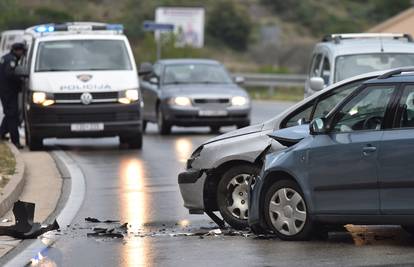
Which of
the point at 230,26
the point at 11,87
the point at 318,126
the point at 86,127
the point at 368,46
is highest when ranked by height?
the point at 318,126

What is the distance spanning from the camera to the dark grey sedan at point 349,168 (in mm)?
9406

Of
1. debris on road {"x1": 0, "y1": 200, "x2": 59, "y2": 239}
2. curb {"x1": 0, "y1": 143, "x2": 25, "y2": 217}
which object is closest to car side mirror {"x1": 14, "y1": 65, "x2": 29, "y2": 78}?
curb {"x1": 0, "y1": 143, "x2": 25, "y2": 217}

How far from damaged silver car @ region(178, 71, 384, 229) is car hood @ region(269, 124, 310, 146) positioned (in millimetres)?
203

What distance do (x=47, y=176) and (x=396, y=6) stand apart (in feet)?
196

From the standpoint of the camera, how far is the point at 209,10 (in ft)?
255

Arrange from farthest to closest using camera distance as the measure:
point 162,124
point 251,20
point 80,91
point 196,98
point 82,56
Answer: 1. point 251,20
2. point 162,124
3. point 196,98
4. point 82,56
5. point 80,91

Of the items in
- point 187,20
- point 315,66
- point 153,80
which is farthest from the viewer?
point 187,20

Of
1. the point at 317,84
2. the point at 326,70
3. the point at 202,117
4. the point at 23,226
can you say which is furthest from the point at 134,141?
the point at 23,226

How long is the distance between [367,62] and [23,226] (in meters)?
7.81

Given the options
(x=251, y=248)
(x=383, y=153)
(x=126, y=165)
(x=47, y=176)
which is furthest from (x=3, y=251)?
(x=126, y=165)

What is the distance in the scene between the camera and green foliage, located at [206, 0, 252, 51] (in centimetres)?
7262

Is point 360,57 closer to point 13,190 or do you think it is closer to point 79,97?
point 79,97

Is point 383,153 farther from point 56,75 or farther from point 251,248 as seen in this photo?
point 56,75

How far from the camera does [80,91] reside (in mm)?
20453
